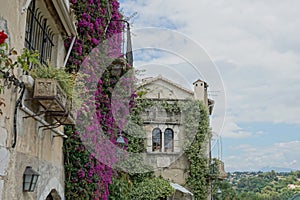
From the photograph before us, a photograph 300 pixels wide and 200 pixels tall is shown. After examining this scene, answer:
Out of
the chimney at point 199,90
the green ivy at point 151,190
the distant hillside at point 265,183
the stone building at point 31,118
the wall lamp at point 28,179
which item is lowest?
the distant hillside at point 265,183

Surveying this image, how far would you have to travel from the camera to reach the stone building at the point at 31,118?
2.76m

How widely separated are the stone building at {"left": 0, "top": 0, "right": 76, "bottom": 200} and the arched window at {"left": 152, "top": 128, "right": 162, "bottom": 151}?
1000 centimetres

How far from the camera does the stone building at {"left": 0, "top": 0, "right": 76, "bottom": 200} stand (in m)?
2.76

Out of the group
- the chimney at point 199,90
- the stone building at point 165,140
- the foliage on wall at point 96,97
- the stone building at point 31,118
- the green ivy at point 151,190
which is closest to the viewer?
the stone building at point 31,118

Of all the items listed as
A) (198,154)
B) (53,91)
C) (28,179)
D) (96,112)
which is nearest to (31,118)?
(53,91)

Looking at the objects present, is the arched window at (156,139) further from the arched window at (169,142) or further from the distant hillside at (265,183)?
the distant hillside at (265,183)

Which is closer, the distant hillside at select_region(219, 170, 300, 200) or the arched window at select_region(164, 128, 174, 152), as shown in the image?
the arched window at select_region(164, 128, 174, 152)

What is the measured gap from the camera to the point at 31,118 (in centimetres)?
334

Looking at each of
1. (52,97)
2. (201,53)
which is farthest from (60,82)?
(201,53)

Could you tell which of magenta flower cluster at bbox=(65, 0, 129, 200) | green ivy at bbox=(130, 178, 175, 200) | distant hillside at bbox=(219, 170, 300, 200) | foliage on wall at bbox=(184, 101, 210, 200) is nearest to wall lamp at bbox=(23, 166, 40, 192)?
magenta flower cluster at bbox=(65, 0, 129, 200)

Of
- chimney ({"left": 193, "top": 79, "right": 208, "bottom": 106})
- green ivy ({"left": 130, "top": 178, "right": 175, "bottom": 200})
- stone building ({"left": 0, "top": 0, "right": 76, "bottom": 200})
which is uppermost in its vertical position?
chimney ({"left": 193, "top": 79, "right": 208, "bottom": 106})

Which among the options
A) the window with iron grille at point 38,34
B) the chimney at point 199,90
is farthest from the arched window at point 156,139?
the window with iron grille at point 38,34

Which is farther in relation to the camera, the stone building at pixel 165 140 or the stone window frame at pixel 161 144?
the stone window frame at pixel 161 144

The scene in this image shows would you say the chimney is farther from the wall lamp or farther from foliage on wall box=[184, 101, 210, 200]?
the wall lamp
